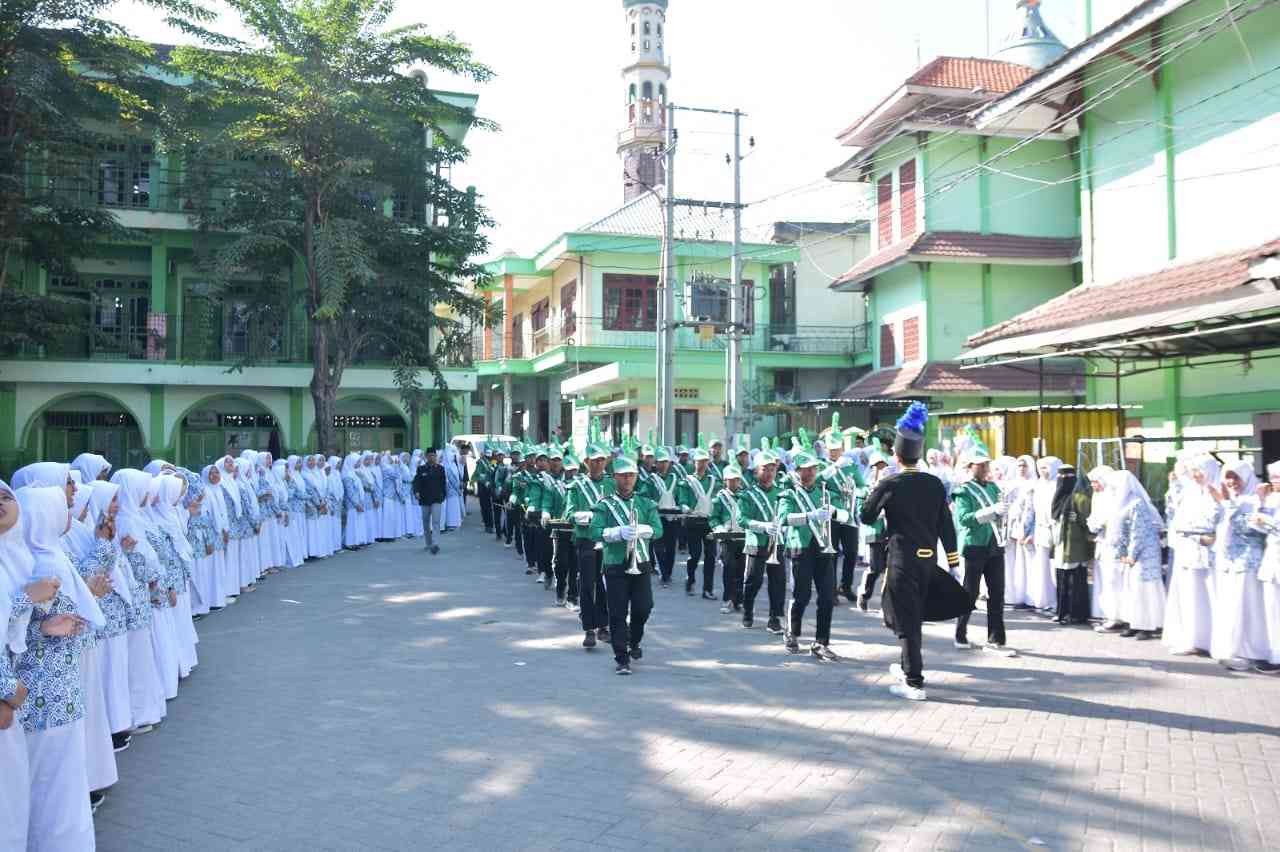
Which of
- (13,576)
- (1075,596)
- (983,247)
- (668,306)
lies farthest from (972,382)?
(13,576)

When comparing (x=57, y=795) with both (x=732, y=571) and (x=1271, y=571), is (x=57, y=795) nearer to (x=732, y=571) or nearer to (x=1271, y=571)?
(x=732, y=571)

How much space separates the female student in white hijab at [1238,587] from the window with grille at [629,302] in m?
28.9

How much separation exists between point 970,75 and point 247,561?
21.8m

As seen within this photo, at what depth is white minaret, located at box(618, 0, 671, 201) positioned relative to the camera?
6425 centimetres

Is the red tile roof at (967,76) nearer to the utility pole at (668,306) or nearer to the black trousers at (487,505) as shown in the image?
the utility pole at (668,306)

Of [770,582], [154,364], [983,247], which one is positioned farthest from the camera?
[154,364]

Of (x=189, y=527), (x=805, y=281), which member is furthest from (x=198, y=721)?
(x=805, y=281)

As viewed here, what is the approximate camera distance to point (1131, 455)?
1595 cm

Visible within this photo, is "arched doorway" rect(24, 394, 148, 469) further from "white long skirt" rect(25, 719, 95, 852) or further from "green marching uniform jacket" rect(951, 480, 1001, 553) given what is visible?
"white long skirt" rect(25, 719, 95, 852)

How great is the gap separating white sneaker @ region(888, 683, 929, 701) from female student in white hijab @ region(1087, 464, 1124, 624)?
13.0 ft

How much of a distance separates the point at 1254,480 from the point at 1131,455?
250 inches

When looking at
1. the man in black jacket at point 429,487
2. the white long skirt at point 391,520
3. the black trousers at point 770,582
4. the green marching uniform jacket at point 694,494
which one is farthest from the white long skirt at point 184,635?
the white long skirt at point 391,520

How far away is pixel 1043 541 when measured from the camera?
40.2 feet

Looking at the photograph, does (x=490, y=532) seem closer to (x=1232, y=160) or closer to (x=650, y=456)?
(x=650, y=456)
